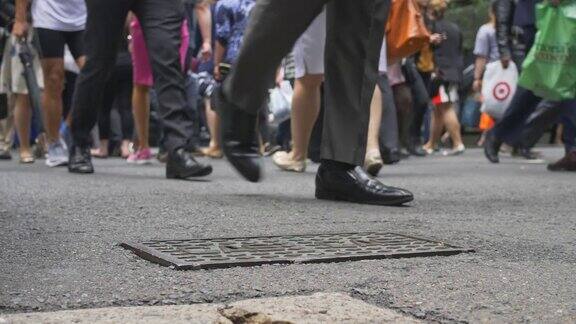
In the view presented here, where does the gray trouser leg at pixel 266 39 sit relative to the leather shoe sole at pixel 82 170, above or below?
above

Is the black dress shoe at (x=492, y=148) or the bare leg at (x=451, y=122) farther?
the bare leg at (x=451, y=122)

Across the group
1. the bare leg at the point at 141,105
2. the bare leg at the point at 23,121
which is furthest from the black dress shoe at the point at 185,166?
the bare leg at the point at 23,121

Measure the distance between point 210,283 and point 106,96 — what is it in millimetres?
7960

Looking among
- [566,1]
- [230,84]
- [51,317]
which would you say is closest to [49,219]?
[230,84]

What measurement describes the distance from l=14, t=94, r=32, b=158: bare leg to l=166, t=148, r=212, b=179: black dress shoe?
3.02 meters

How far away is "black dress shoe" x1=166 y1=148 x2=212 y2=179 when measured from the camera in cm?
567

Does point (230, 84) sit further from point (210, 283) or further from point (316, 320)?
point (316, 320)

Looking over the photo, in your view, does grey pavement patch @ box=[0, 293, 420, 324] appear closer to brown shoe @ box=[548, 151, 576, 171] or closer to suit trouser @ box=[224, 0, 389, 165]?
suit trouser @ box=[224, 0, 389, 165]

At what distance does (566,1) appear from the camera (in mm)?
7164

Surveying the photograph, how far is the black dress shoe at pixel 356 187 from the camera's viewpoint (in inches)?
166

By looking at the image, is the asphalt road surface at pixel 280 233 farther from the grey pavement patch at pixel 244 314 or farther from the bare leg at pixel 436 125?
the bare leg at pixel 436 125

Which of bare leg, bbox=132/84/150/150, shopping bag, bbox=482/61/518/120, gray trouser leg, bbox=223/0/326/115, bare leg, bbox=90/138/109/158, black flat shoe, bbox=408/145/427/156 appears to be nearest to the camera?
gray trouser leg, bbox=223/0/326/115

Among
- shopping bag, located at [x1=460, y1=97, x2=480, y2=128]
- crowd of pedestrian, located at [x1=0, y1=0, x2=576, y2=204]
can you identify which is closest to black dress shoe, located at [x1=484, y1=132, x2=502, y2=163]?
crowd of pedestrian, located at [x1=0, y1=0, x2=576, y2=204]

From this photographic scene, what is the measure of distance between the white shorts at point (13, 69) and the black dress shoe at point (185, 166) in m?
3.20
